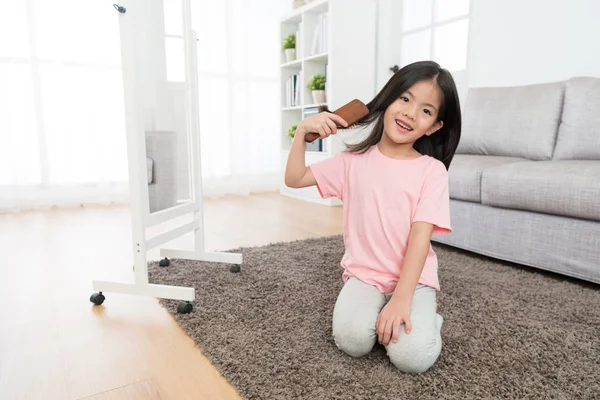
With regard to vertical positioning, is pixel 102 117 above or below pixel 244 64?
below

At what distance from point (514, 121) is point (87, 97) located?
9.63 ft

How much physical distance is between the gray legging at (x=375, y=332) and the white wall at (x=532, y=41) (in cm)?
191

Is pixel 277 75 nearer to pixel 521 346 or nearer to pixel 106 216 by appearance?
pixel 106 216

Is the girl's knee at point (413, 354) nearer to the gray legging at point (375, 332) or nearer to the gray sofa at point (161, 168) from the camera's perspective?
the gray legging at point (375, 332)

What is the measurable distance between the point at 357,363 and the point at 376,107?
1.97 feet

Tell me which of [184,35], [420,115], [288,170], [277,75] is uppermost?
[277,75]

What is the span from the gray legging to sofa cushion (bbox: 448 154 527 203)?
0.89 metres

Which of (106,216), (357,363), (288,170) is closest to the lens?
(357,363)

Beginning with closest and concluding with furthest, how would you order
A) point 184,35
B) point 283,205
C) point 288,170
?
point 288,170 < point 184,35 < point 283,205

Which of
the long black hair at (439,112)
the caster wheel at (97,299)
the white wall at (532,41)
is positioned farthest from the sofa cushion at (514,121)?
the caster wheel at (97,299)

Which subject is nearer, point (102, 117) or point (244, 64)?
point (102, 117)

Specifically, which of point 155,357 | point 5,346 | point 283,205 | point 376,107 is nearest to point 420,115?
point 376,107

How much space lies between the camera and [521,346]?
3.33 feet

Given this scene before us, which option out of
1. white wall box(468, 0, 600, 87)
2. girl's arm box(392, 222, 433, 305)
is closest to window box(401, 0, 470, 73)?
white wall box(468, 0, 600, 87)
